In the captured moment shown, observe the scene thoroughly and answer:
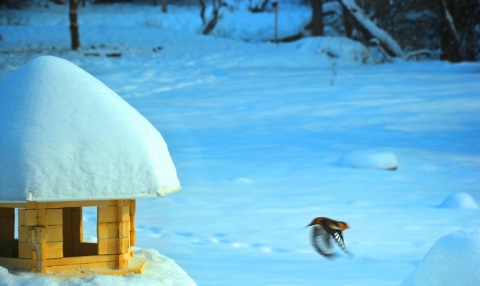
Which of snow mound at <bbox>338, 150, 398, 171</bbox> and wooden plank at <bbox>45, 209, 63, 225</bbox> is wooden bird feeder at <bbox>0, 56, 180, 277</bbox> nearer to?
wooden plank at <bbox>45, 209, 63, 225</bbox>

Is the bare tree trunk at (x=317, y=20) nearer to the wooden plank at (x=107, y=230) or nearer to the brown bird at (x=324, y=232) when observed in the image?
the brown bird at (x=324, y=232)

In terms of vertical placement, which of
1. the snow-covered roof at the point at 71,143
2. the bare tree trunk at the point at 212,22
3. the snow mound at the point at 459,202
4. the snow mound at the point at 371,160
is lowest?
the bare tree trunk at the point at 212,22

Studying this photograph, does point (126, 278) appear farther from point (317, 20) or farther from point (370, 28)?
point (317, 20)

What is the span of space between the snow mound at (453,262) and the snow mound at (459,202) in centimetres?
422

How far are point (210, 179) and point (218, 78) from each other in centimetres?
839

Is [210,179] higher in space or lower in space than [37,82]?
lower

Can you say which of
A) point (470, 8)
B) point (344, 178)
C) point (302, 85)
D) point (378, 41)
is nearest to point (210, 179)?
point (344, 178)

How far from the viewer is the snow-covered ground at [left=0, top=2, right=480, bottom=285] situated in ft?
21.5

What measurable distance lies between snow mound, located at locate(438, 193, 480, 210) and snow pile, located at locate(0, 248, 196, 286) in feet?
15.7

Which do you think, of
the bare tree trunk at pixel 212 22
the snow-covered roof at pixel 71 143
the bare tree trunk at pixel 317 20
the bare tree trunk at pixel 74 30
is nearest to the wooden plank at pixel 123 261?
the snow-covered roof at pixel 71 143

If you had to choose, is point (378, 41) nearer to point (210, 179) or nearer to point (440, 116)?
point (440, 116)

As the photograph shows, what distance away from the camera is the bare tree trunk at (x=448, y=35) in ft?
71.0

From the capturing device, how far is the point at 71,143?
10.7ft

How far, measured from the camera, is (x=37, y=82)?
3482mm
